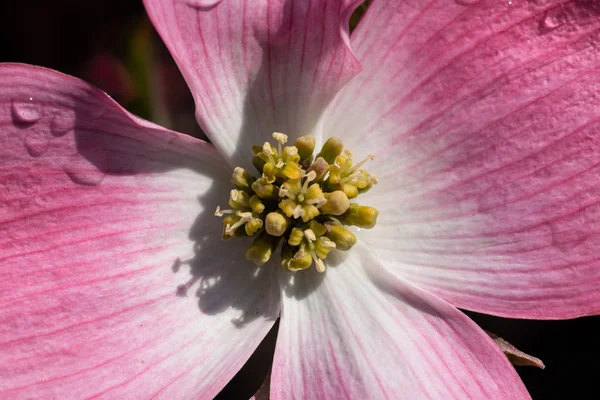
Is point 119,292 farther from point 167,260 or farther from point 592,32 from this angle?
point 592,32

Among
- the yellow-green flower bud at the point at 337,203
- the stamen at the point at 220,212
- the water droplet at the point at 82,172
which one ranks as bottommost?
the stamen at the point at 220,212

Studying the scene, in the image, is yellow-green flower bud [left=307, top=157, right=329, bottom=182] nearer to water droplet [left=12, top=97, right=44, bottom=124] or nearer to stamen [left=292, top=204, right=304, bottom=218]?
stamen [left=292, top=204, right=304, bottom=218]

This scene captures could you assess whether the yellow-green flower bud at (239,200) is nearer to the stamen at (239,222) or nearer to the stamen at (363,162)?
the stamen at (239,222)

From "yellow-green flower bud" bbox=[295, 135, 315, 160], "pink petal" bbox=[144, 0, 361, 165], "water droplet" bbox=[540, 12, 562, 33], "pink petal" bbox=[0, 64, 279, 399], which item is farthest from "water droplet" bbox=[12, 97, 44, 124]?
"water droplet" bbox=[540, 12, 562, 33]

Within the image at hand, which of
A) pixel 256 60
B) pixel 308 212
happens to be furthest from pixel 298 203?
pixel 256 60

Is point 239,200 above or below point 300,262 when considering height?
above

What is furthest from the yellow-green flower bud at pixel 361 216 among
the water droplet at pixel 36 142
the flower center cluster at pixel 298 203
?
the water droplet at pixel 36 142

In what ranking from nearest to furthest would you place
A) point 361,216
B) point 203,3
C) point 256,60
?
point 203,3
point 256,60
point 361,216

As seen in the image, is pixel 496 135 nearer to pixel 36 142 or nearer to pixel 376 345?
pixel 376 345
